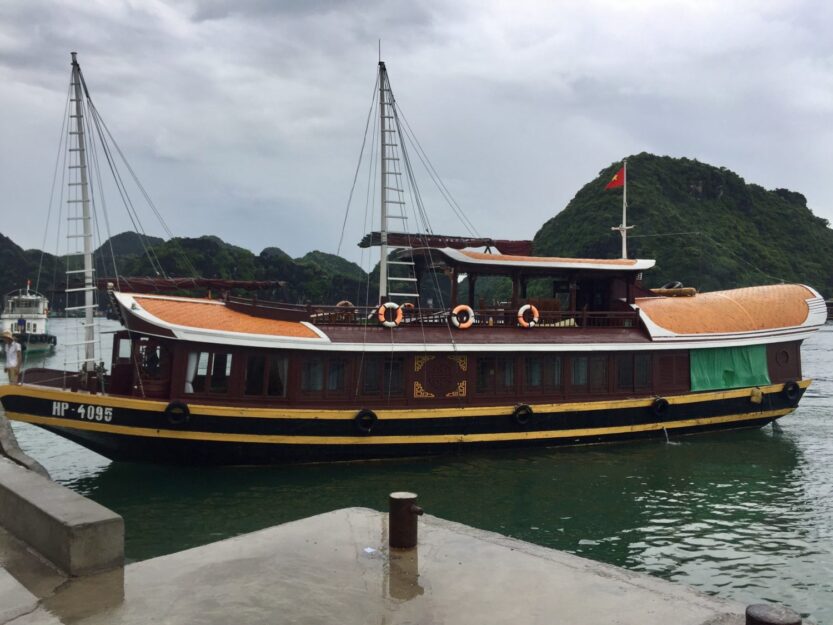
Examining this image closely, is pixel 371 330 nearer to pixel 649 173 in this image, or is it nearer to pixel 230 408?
pixel 230 408

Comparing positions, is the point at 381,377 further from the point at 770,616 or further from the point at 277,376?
the point at 770,616

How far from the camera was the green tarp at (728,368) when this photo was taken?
15828mm

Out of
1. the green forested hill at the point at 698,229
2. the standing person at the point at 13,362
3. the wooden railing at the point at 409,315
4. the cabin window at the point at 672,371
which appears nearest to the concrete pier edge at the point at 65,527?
the standing person at the point at 13,362

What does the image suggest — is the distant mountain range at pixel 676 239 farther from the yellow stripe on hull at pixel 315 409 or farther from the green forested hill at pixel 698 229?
the yellow stripe on hull at pixel 315 409

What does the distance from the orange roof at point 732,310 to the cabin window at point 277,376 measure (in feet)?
29.8

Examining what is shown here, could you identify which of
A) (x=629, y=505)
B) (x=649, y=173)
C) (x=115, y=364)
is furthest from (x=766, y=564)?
(x=649, y=173)

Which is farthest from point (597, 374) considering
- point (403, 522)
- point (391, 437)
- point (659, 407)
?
point (403, 522)

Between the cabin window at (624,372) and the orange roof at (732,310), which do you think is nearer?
the cabin window at (624,372)

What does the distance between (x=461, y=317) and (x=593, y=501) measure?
15.6 feet

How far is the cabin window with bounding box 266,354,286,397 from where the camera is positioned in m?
12.1

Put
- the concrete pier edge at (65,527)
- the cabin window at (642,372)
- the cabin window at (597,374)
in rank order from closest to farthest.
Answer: the concrete pier edge at (65,527) → the cabin window at (597,374) → the cabin window at (642,372)

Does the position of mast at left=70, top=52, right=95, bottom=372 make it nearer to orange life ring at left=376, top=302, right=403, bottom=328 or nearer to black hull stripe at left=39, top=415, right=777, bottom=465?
black hull stripe at left=39, top=415, right=777, bottom=465

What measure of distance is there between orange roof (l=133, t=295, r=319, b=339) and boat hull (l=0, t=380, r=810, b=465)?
1522mm

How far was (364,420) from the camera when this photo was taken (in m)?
12.4
